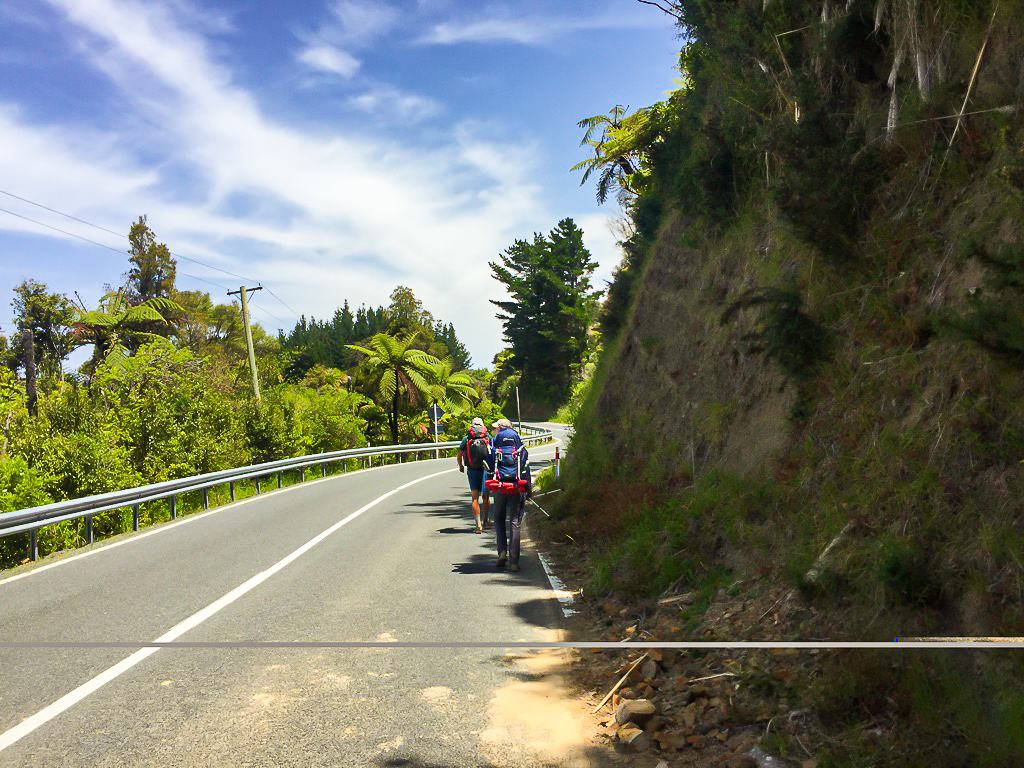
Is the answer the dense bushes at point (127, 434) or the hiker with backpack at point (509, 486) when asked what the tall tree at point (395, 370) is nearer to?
the dense bushes at point (127, 434)

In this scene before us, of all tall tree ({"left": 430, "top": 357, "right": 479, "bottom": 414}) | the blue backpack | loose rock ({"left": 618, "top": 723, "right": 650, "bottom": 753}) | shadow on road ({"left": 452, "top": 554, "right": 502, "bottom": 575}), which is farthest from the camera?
tall tree ({"left": 430, "top": 357, "right": 479, "bottom": 414})

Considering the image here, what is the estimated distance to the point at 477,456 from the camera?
43.7 feet

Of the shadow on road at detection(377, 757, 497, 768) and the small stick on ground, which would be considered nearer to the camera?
the shadow on road at detection(377, 757, 497, 768)

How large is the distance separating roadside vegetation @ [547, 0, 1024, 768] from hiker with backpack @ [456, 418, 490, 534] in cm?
145

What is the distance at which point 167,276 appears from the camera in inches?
2307

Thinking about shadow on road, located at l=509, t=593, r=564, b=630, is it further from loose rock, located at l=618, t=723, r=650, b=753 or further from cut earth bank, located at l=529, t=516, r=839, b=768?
loose rock, located at l=618, t=723, r=650, b=753

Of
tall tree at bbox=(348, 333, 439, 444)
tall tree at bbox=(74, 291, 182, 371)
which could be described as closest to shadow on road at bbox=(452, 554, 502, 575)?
tall tree at bbox=(74, 291, 182, 371)

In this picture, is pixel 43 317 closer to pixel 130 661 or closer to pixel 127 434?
pixel 127 434

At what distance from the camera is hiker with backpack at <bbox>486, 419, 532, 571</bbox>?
34.1ft

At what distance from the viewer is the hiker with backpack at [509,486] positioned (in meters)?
10.4

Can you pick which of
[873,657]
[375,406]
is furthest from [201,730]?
[375,406]

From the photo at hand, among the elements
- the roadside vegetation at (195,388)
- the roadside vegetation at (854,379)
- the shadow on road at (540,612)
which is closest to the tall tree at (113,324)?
the roadside vegetation at (195,388)


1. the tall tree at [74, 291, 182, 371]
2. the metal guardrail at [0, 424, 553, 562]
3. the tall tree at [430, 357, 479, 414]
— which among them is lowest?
the metal guardrail at [0, 424, 553, 562]

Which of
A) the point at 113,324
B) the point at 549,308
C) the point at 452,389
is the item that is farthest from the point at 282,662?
the point at 549,308
